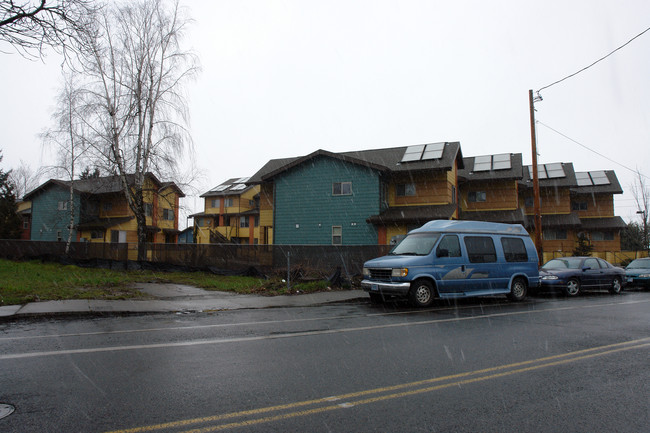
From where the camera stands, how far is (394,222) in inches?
987

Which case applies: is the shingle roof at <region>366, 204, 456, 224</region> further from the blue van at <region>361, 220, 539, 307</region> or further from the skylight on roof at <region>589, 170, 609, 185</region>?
the skylight on roof at <region>589, 170, 609, 185</region>

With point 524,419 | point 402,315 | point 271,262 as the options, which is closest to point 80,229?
point 271,262

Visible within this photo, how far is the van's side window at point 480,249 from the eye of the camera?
1241cm

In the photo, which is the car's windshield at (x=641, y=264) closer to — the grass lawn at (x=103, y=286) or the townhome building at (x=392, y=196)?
the townhome building at (x=392, y=196)

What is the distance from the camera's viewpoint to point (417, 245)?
40.1ft

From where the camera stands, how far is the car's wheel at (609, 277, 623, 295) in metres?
16.5

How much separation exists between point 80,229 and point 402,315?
123 feet

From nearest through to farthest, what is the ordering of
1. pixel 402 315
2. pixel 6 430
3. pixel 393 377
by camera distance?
1. pixel 6 430
2. pixel 393 377
3. pixel 402 315

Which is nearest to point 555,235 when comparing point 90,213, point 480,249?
point 480,249

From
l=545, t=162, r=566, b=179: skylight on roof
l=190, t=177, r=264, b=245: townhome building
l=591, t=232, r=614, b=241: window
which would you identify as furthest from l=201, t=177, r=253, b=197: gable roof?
l=591, t=232, r=614, b=241: window

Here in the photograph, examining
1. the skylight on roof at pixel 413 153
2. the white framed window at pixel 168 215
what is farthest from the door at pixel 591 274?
the white framed window at pixel 168 215

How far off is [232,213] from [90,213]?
1641 cm

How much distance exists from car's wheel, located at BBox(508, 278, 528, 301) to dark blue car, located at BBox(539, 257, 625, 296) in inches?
99.7

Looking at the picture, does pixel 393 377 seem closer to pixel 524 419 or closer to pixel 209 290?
pixel 524 419
